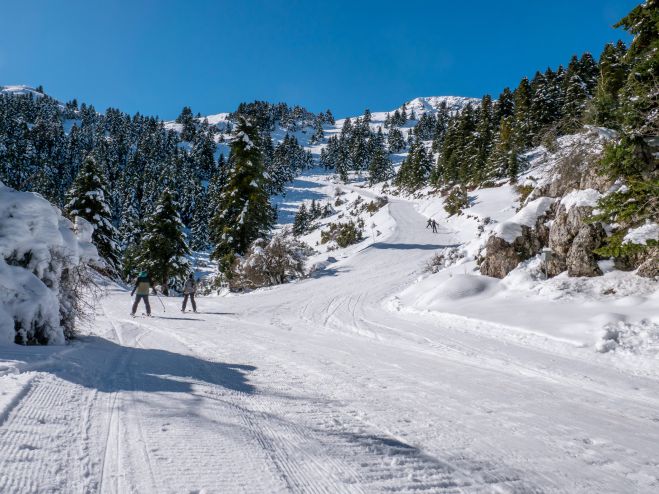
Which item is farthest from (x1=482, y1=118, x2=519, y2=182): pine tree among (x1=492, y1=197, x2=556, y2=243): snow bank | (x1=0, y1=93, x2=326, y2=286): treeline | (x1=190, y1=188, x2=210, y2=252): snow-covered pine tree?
(x1=190, y1=188, x2=210, y2=252): snow-covered pine tree

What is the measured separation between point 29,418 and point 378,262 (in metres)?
22.9

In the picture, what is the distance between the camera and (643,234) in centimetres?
878

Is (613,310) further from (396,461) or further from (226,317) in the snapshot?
(226,317)

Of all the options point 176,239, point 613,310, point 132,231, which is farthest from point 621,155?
point 132,231

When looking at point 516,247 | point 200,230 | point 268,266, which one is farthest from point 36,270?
point 200,230

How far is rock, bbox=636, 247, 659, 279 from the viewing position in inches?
359

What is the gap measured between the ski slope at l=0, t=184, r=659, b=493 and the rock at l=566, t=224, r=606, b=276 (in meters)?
4.03

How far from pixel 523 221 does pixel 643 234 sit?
4.62 metres

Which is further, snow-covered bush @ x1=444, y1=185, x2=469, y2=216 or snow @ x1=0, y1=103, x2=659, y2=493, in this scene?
snow-covered bush @ x1=444, y1=185, x2=469, y2=216

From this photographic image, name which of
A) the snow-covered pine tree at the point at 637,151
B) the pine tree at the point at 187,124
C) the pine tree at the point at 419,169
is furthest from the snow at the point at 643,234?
the pine tree at the point at 187,124

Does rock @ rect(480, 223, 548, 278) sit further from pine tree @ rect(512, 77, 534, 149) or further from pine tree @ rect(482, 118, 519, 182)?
pine tree @ rect(512, 77, 534, 149)

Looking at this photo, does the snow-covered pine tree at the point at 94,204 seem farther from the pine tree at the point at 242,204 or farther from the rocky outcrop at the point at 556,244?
the rocky outcrop at the point at 556,244

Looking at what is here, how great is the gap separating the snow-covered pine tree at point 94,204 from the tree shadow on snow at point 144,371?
20803mm

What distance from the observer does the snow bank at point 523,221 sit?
1320cm
